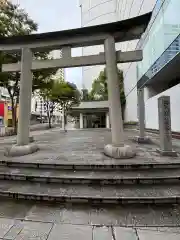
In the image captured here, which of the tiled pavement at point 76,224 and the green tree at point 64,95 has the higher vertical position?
the green tree at point 64,95

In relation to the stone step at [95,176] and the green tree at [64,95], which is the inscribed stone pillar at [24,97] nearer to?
Result: the stone step at [95,176]

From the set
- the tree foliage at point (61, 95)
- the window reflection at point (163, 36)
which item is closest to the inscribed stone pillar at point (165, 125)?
the window reflection at point (163, 36)

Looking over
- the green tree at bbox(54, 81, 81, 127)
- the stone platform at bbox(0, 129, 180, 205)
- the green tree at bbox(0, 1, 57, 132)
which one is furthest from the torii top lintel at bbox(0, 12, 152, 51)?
the green tree at bbox(54, 81, 81, 127)

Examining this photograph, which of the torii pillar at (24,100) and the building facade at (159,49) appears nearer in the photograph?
the torii pillar at (24,100)

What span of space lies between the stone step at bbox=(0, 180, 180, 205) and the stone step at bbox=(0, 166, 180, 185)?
0.09 metres

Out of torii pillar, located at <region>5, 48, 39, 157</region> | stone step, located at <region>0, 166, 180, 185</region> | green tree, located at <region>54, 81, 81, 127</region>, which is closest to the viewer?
stone step, located at <region>0, 166, 180, 185</region>

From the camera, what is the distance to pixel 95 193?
3.19 metres

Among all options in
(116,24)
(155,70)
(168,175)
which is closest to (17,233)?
(168,175)

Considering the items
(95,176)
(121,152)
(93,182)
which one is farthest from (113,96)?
(93,182)

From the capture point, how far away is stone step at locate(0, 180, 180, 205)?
3004 mm

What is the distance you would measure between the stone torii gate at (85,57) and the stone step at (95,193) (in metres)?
1.44

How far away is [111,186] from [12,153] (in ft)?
10.9

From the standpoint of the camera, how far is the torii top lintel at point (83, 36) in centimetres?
492

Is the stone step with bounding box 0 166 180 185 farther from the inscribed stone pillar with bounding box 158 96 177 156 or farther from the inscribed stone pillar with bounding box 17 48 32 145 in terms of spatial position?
the inscribed stone pillar with bounding box 17 48 32 145
